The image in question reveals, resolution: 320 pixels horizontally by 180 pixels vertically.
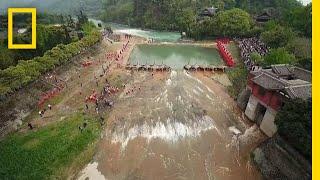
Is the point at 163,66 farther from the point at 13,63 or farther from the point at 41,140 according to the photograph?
the point at 41,140

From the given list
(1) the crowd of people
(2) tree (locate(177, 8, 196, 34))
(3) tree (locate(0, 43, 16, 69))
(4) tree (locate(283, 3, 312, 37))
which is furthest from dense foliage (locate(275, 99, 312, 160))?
(2) tree (locate(177, 8, 196, 34))

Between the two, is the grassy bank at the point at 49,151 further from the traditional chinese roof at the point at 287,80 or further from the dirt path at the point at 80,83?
the traditional chinese roof at the point at 287,80

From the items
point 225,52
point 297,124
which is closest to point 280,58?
point 225,52

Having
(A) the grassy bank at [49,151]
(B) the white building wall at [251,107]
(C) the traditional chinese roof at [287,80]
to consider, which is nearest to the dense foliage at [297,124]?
(C) the traditional chinese roof at [287,80]

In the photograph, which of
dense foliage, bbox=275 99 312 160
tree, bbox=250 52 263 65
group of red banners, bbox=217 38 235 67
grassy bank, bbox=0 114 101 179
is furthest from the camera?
group of red banners, bbox=217 38 235 67

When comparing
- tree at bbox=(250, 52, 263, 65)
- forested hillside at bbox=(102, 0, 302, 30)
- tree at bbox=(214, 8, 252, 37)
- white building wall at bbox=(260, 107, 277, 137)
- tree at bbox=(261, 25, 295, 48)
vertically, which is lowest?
white building wall at bbox=(260, 107, 277, 137)

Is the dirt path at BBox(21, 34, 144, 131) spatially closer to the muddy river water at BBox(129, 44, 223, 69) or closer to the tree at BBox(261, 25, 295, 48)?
the muddy river water at BBox(129, 44, 223, 69)
